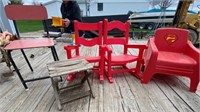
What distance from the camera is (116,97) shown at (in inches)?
59.4

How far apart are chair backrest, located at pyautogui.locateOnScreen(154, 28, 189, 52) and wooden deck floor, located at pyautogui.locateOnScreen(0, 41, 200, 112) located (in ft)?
1.54

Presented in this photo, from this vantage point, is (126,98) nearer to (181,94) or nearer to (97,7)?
(181,94)

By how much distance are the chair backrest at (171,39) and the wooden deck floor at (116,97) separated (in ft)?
1.54

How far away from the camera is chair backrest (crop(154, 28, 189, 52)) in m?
1.87

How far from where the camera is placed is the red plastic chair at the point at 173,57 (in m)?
1.57

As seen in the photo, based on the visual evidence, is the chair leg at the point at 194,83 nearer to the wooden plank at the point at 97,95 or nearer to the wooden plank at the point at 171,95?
the wooden plank at the point at 171,95

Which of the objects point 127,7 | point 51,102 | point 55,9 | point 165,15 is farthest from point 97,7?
point 51,102

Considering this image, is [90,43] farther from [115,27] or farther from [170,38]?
[170,38]

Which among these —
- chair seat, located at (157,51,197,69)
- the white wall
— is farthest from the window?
chair seat, located at (157,51,197,69)

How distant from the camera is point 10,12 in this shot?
162cm

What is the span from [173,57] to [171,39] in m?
0.35

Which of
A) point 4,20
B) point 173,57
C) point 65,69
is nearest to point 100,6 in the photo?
point 4,20

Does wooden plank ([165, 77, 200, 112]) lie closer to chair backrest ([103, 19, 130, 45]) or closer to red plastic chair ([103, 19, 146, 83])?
red plastic chair ([103, 19, 146, 83])

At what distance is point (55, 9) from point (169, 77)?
1144cm
